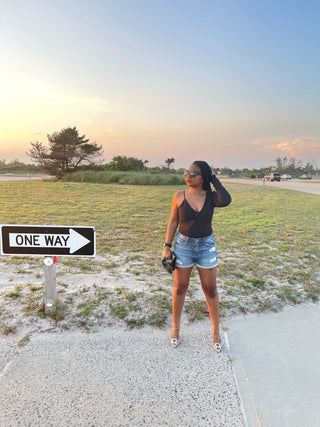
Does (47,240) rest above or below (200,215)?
below

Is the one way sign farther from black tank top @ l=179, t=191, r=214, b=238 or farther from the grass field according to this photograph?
black tank top @ l=179, t=191, r=214, b=238

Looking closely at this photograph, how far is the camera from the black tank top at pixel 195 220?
2.44 metres

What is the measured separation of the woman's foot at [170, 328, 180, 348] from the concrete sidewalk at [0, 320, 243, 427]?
0.04m

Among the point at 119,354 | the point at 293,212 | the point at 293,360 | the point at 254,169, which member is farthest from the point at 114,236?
the point at 254,169

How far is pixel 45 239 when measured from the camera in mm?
2750

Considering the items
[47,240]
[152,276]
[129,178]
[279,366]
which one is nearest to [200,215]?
[279,366]

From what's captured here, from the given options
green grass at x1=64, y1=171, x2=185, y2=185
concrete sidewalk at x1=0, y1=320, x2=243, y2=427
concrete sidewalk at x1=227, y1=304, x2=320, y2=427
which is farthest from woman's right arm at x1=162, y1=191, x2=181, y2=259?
green grass at x1=64, y1=171, x2=185, y2=185

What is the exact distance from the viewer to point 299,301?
3.46 m

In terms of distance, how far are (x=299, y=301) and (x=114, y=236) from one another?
13.6ft

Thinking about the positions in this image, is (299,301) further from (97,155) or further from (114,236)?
(97,155)

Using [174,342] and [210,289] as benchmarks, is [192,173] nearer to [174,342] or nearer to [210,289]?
[210,289]

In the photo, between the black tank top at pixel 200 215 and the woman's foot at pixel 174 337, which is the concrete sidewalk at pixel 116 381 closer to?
the woman's foot at pixel 174 337

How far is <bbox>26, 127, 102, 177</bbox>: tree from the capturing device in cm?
2917

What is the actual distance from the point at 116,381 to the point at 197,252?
3.87 feet
